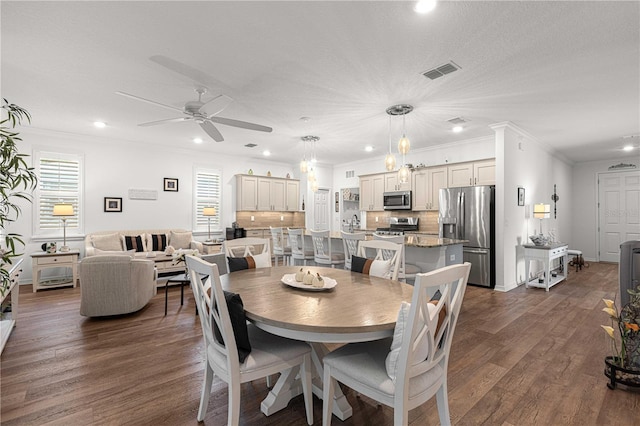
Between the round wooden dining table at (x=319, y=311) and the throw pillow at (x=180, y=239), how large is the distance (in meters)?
4.52

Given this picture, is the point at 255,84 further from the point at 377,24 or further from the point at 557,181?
the point at 557,181

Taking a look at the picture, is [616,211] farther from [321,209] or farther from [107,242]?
[107,242]

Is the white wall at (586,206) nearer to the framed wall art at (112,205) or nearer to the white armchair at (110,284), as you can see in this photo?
the white armchair at (110,284)

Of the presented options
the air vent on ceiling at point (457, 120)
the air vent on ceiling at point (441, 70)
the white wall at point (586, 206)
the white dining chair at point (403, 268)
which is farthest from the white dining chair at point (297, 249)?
the white wall at point (586, 206)

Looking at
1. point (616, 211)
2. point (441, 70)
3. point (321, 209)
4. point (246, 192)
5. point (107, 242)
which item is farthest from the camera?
point (321, 209)

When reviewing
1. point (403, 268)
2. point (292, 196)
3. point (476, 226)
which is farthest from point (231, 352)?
point (292, 196)

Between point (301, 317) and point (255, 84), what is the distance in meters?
2.84

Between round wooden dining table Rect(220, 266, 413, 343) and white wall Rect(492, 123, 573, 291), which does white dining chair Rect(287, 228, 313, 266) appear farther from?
white wall Rect(492, 123, 573, 291)

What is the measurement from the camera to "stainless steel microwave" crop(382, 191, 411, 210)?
22.8ft

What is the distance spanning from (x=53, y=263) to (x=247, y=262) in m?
4.28

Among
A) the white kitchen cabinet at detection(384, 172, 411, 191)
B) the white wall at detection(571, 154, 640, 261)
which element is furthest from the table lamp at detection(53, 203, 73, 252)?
the white wall at detection(571, 154, 640, 261)

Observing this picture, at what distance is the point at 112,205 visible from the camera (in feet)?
20.4

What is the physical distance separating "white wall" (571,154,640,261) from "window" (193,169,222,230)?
9548 mm

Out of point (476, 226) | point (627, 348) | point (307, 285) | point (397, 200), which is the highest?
point (397, 200)
